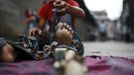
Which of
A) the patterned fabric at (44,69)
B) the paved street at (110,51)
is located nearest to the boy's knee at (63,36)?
the patterned fabric at (44,69)

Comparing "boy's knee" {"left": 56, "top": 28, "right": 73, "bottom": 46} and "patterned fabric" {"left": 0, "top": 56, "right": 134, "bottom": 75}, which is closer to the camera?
"patterned fabric" {"left": 0, "top": 56, "right": 134, "bottom": 75}

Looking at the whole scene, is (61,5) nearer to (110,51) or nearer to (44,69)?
(44,69)

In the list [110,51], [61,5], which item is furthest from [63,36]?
[110,51]

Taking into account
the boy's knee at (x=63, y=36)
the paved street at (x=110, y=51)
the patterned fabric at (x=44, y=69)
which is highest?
the boy's knee at (x=63, y=36)

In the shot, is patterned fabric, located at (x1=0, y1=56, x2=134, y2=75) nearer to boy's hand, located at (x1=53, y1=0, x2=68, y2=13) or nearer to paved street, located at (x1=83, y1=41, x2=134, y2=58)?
boy's hand, located at (x1=53, y1=0, x2=68, y2=13)

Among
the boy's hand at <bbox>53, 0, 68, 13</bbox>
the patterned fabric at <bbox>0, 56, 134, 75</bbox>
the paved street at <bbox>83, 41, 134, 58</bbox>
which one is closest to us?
the patterned fabric at <bbox>0, 56, 134, 75</bbox>

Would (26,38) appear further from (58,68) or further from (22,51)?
(58,68)

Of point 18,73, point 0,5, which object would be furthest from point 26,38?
point 0,5

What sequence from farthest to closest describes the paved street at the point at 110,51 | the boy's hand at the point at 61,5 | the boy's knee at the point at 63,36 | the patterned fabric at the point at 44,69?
the paved street at the point at 110,51 < the boy's hand at the point at 61,5 < the boy's knee at the point at 63,36 < the patterned fabric at the point at 44,69

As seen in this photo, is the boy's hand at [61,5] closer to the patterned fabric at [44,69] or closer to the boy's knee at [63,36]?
the boy's knee at [63,36]

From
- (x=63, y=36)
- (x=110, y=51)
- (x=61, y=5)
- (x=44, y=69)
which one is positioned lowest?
(x=110, y=51)

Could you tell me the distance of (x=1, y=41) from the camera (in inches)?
91.1

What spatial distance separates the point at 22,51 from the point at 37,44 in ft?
1.13

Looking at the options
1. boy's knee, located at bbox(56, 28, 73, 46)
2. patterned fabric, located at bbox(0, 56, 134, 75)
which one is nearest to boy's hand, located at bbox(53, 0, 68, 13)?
boy's knee, located at bbox(56, 28, 73, 46)
